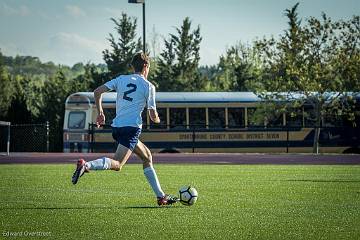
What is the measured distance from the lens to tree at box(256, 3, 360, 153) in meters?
43.2

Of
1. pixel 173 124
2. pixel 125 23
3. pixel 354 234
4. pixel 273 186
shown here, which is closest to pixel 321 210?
pixel 354 234

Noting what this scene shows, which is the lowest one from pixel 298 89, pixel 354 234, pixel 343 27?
pixel 354 234

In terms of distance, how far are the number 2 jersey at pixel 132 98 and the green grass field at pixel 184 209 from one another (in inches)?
46.7

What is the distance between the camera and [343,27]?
149 ft

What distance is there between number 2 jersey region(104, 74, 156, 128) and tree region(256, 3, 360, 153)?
30.3 metres

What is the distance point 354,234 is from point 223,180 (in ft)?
31.8

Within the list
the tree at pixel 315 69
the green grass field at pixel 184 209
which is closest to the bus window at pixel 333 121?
the tree at pixel 315 69

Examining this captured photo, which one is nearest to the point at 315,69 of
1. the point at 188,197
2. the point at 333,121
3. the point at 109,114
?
the point at 333,121

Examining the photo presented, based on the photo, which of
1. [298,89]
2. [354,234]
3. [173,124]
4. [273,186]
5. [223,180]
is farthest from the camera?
[298,89]

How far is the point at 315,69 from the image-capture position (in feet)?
144

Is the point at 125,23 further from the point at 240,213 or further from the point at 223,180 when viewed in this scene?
the point at 240,213

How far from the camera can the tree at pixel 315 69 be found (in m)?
43.2

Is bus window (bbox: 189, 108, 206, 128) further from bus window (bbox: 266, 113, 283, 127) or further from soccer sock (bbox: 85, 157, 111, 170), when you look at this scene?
soccer sock (bbox: 85, 157, 111, 170)

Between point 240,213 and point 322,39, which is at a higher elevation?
point 322,39
